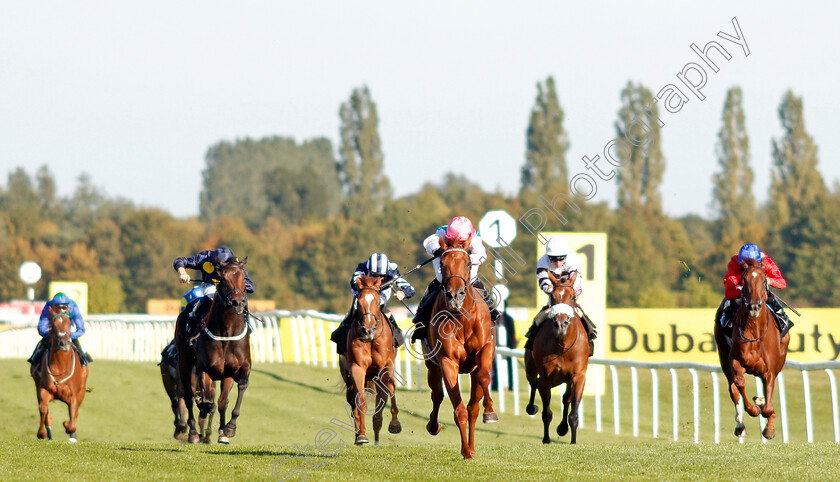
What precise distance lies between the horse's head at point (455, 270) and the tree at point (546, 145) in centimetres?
4925

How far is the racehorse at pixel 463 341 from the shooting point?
8.95m

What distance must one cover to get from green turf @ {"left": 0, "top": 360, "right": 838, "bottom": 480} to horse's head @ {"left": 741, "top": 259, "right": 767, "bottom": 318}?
1250 mm

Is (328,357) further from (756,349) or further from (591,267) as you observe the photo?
(756,349)

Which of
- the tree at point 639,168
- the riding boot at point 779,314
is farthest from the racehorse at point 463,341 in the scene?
the tree at point 639,168

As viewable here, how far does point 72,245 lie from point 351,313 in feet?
222

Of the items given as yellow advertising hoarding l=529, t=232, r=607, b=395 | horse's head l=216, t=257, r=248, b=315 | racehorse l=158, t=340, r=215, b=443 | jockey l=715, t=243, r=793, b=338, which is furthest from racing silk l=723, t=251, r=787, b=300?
yellow advertising hoarding l=529, t=232, r=607, b=395

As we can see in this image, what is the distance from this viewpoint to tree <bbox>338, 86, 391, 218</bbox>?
68.4 metres

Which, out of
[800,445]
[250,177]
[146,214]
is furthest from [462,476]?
[250,177]

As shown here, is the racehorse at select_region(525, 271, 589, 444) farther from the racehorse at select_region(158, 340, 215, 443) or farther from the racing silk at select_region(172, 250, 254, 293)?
the racehorse at select_region(158, 340, 215, 443)

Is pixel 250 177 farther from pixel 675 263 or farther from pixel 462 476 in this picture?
pixel 462 476

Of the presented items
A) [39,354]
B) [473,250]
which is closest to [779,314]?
[473,250]

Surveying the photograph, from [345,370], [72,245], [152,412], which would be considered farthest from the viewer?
[72,245]

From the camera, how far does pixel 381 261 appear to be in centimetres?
1073

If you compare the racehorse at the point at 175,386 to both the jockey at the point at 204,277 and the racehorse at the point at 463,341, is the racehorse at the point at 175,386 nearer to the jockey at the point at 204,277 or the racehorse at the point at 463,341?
the jockey at the point at 204,277
